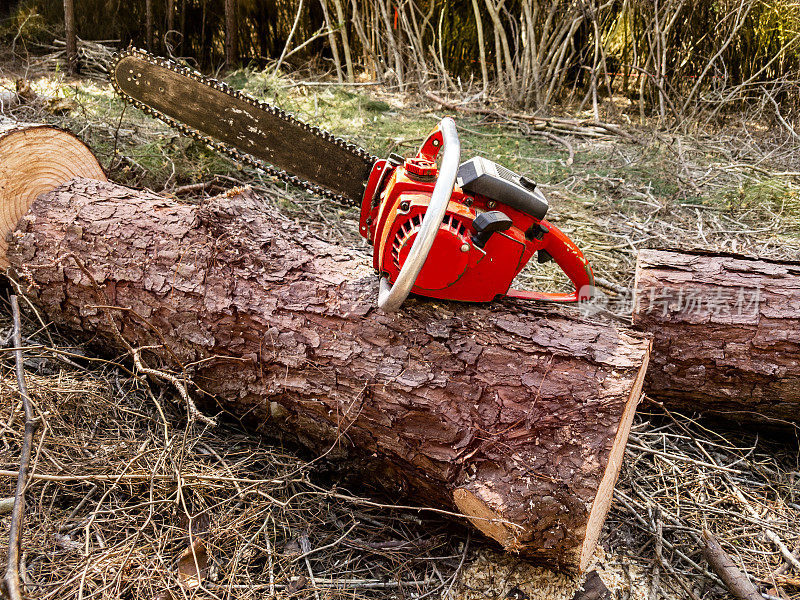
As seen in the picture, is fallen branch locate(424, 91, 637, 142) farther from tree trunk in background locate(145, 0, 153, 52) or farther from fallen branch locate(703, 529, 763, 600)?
fallen branch locate(703, 529, 763, 600)

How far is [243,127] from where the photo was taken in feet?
7.93

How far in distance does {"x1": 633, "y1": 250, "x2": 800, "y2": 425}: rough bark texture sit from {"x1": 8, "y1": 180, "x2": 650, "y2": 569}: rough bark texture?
0.50 meters

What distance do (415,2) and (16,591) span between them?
6107 mm

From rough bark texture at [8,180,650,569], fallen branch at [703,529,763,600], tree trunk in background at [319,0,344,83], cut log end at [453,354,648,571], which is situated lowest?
fallen branch at [703,529,763,600]

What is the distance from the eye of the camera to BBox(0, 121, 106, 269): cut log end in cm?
248

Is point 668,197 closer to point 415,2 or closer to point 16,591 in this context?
point 415,2

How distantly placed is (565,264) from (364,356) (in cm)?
83

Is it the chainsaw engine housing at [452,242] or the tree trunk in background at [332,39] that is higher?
the tree trunk in background at [332,39]

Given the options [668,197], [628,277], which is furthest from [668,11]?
[628,277]

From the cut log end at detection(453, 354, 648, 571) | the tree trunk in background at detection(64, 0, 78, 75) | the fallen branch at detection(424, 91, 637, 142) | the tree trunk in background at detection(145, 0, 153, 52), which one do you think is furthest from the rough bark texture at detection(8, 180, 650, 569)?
the fallen branch at detection(424, 91, 637, 142)

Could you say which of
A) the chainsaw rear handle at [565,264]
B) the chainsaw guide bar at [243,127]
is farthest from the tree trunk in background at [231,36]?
the chainsaw rear handle at [565,264]

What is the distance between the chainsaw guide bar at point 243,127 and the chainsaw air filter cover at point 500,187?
526 millimetres

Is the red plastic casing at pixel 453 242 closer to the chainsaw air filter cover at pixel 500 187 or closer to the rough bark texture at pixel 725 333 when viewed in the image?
the chainsaw air filter cover at pixel 500 187

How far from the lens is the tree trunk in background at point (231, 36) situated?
210 inches
